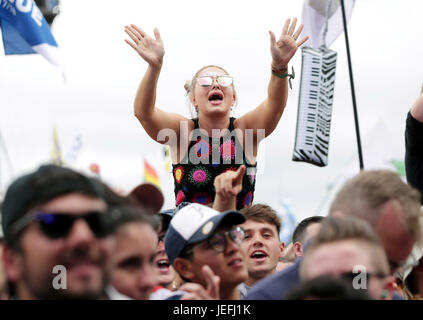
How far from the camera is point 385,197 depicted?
8.65ft

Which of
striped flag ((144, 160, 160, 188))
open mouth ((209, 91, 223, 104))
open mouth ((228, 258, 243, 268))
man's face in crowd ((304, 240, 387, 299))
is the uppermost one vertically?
open mouth ((209, 91, 223, 104))

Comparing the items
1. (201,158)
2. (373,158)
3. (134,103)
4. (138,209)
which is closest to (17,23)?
(134,103)

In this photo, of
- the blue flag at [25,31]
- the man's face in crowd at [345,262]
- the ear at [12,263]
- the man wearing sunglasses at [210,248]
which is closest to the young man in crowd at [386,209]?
the man's face in crowd at [345,262]

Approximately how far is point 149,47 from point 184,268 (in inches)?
57.2

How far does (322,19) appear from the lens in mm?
5523

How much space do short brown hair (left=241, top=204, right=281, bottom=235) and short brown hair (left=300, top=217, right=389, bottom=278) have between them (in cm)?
191

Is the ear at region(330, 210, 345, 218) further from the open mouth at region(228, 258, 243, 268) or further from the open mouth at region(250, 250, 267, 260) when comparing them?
the open mouth at region(250, 250, 267, 260)

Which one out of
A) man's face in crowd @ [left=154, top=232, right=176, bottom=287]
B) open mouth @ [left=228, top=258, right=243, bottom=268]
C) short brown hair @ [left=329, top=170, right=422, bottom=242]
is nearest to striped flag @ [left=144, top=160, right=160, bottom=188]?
man's face in crowd @ [left=154, top=232, right=176, bottom=287]

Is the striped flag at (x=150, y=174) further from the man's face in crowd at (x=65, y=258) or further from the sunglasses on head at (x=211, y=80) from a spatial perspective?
the man's face in crowd at (x=65, y=258)

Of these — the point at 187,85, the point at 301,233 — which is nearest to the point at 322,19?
the point at 187,85

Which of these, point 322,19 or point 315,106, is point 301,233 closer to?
point 315,106

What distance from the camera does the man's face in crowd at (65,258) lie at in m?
1.86

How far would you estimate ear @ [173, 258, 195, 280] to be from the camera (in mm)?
3053

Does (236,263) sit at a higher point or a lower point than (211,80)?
lower
